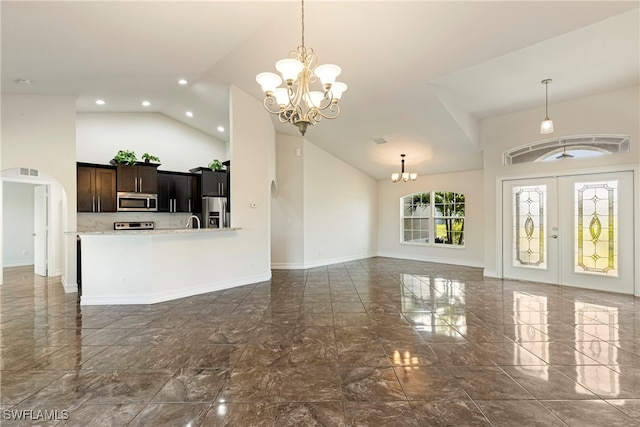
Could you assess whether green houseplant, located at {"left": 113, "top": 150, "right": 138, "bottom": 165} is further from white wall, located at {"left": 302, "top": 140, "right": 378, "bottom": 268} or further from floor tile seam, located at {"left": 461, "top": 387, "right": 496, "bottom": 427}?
floor tile seam, located at {"left": 461, "top": 387, "right": 496, "bottom": 427}

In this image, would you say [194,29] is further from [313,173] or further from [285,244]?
[285,244]

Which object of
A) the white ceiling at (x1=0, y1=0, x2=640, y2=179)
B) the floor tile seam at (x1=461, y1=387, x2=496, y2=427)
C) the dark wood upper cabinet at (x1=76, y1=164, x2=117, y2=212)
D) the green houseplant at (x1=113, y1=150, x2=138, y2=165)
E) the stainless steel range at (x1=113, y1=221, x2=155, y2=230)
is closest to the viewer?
the floor tile seam at (x1=461, y1=387, x2=496, y2=427)

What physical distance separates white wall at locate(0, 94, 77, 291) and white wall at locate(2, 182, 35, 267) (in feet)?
13.7

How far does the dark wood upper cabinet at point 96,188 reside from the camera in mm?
6270

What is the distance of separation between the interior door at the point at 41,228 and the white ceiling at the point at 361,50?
2.64 m

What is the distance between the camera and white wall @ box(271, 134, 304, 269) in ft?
24.4

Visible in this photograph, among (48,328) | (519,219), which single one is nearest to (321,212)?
(519,219)

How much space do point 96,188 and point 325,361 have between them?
6312 millimetres

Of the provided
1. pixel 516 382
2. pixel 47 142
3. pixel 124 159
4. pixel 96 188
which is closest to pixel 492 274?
pixel 516 382

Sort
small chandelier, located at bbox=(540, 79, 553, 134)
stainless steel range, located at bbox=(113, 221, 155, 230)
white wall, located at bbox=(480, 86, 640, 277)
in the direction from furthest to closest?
stainless steel range, located at bbox=(113, 221, 155, 230) < white wall, located at bbox=(480, 86, 640, 277) < small chandelier, located at bbox=(540, 79, 553, 134)

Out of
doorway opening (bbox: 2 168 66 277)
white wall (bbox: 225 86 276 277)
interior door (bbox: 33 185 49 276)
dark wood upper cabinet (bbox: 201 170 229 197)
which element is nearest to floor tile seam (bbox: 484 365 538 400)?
white wall (bbox: 225 86 276 277)

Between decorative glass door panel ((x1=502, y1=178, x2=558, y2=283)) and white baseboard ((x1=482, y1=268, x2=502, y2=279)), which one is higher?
decorative glass door panel ((x1=502, y1=178, x2=558, y2=283))

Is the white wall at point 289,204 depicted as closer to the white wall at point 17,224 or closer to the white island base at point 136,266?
the white island base at point 136,266

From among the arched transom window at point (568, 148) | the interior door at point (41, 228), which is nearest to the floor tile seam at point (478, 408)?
the arched transom window at point (568, 148)
